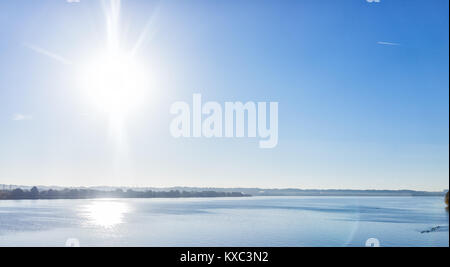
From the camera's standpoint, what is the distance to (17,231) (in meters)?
10.5
